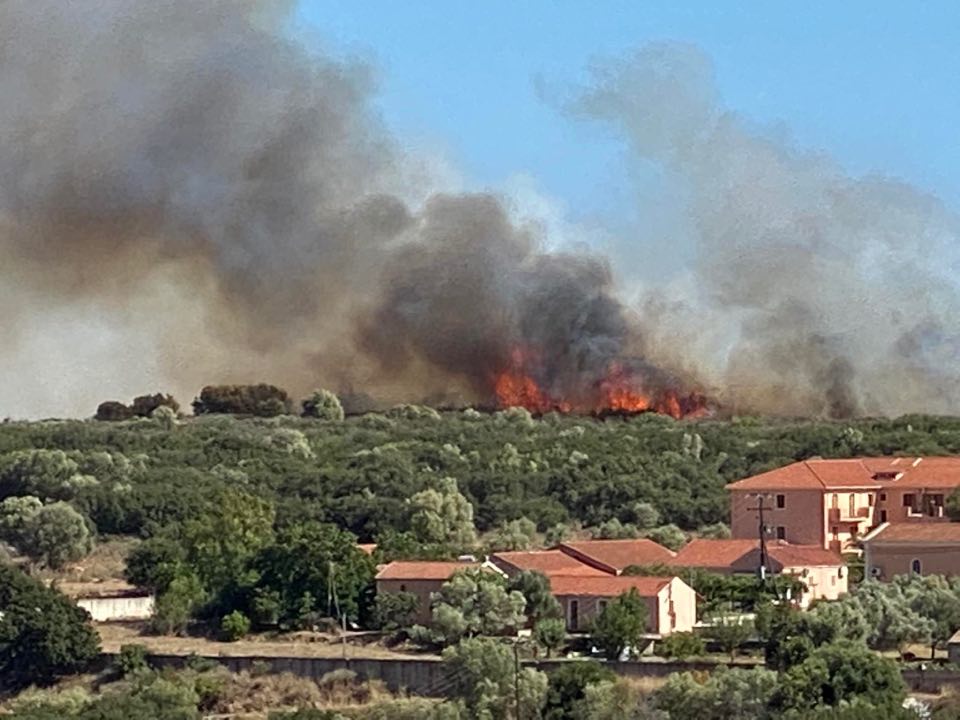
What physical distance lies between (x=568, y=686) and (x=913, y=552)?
491 inches

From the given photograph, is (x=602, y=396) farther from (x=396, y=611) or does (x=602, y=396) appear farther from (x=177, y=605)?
(x=396, y=611)

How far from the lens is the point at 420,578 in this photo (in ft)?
203

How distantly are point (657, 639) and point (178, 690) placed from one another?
9452 mm

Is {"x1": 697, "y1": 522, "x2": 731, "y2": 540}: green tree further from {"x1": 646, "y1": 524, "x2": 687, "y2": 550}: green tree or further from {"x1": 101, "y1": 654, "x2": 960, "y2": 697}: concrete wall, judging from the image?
{"x1": 101, "y1": 654, "x2": 960, "y2": 697}: concrete wall

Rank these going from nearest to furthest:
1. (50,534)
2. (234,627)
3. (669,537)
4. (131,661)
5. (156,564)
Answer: (131,661), (234,627), (156,564), (669,537), (50,534)

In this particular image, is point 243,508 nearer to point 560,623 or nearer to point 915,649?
point 560,623

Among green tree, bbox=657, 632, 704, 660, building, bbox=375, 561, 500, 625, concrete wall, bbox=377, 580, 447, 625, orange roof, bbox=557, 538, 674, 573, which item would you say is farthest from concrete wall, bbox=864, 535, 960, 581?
concrete wall, bbox=377, 580, 447, 625

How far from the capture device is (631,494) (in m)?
78.7

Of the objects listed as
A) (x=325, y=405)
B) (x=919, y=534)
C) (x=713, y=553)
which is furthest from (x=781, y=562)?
(x=325, y=405)

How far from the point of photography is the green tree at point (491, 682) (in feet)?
176

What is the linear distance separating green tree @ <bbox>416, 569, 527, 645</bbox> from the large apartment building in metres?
11.0

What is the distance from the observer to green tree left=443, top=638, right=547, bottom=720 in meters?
53.7

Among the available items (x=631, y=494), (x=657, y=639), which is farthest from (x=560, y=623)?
(x=631, y=494)

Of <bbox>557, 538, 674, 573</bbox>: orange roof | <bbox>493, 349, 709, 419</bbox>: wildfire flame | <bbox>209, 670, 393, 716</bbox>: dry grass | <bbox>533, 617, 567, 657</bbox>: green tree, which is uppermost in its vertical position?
<bbox>493, 349, 709, 419</bbox>: wildfire flame
